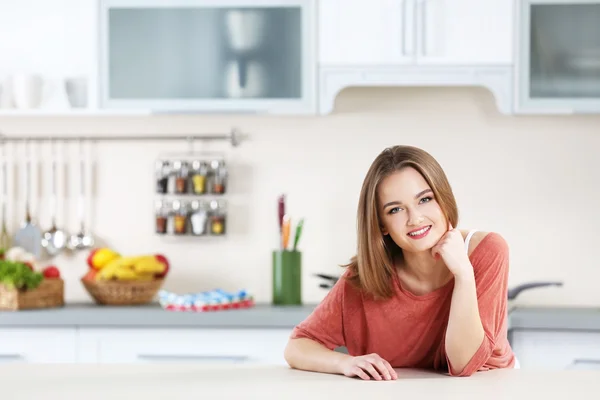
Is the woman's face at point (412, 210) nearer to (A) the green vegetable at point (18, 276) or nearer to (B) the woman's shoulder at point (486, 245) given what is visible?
(B) the woman's shoulder at point (486, 245)

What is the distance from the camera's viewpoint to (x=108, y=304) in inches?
129

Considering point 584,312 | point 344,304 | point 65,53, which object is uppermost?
point 65,53

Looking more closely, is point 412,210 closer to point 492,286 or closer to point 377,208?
point 377,208

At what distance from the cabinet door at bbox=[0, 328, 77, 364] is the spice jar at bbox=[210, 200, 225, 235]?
69 cm

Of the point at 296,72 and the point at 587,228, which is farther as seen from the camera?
the point at 587,228

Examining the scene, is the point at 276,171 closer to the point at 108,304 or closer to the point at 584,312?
the point at 108,304

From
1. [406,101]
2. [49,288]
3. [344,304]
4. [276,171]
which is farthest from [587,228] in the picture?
[49,288]

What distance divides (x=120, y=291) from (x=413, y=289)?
4.90 ft

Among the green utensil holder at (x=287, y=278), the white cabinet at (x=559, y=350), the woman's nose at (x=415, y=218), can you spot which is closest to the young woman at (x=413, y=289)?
the woman's nose at (x=415, y=218)

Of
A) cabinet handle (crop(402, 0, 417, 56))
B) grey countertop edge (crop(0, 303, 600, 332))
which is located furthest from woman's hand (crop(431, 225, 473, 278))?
cabinet handle (crop(402, 0, 417, 56))

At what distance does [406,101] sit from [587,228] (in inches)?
33.3

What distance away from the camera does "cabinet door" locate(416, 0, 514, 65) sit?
3205 mm

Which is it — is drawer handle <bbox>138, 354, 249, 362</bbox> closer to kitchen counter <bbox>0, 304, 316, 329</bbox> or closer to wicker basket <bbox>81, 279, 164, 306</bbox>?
kitchen counter <bbox>0, 304, 316, 329</bbox>

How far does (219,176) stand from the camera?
11.4 ft
